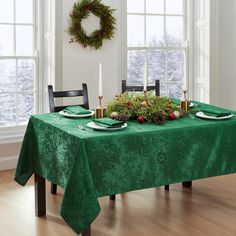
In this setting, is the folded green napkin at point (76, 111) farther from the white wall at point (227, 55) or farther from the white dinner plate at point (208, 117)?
the white wall at point (227, 55)

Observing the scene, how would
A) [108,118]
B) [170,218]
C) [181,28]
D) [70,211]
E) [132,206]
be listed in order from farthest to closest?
[181,28] < [132,206] < [170,218] < [108,118] < [70,211]

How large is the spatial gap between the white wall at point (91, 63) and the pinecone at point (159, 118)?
6.44ft

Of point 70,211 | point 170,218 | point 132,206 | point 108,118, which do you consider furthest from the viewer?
point 132,206

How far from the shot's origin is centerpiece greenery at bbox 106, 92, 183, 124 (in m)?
3.54

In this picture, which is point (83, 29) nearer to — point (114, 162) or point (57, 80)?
point (57, 80)

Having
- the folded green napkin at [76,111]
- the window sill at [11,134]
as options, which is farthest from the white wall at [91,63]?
the folded green napkin at [76,111]

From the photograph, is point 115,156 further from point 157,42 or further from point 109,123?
point 157,42

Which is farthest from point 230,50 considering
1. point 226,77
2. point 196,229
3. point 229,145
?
point 196,229

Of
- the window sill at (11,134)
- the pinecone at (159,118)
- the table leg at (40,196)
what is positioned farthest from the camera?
the window sill at (11,134)

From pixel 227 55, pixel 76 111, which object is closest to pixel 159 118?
pixel 76 111

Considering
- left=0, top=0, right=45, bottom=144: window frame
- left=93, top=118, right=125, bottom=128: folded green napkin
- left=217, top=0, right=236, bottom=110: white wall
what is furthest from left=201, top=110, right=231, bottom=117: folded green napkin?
left=217, top=0, right=236, bottom=110: white wall

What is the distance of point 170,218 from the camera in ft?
12.4

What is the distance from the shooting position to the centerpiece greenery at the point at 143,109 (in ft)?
11.6

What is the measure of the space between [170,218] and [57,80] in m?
2.12
